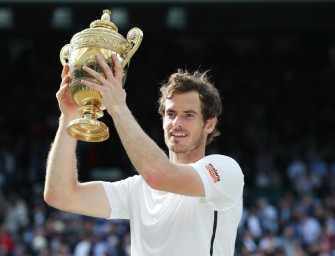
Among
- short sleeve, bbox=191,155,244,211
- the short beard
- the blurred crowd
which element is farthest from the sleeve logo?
the blurred crowd

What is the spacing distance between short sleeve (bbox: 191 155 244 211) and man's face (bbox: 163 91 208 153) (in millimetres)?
129

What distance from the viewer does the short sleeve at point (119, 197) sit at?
4.70 metres

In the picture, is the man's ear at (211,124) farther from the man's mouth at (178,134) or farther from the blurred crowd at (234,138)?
the blurred crowd at (234,138)

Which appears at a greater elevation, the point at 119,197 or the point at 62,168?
the point at 62,168

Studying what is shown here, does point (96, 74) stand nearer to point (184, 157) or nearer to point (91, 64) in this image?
point (91, 64)

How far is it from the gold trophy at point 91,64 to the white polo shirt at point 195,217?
1.60 ft

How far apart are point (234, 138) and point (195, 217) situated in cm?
1617

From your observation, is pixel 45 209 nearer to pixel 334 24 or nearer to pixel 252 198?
pixel 252 198

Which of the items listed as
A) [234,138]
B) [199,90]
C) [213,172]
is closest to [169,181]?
[213,172]

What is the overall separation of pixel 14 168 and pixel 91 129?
47.6 feet

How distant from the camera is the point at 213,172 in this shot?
433 centimetres

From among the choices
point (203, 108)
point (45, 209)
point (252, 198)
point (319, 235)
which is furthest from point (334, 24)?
point (203, 108)

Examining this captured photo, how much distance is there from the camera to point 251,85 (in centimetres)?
2272

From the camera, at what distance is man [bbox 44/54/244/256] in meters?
4.04
